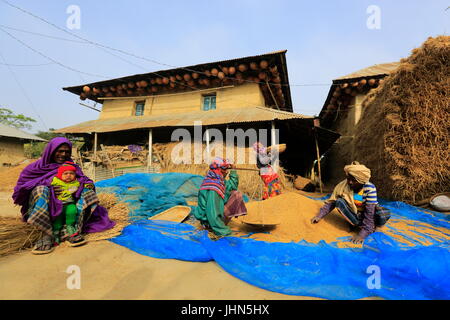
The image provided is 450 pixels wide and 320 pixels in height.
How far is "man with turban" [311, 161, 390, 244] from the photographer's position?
2355 mm

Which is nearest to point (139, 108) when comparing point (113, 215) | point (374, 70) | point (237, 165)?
point (237, 165)

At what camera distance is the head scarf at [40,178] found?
7.06 feet

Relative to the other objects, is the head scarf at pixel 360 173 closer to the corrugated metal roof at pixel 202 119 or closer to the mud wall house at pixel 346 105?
the corrugated metal roof at pixel 202 119

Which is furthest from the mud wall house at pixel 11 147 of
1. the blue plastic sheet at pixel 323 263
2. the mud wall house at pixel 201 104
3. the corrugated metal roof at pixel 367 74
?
the corrugated metal roof at pixel 367 74

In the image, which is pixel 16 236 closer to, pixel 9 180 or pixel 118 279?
pixel 118 279

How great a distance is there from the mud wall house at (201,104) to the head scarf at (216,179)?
14.4ft

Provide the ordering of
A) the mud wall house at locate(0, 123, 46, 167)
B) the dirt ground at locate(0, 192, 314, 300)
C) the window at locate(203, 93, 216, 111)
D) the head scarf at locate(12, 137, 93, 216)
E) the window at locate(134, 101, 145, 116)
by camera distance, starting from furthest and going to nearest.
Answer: the mud wall house at locate(0, 123, 46, 167)
the window at locate(134, 101, 145, 116)
the window at locate(203, 93, 216, 111)
the head scarf at locate(12, 137, 93, 216)
the dirt ground at locate(0, 192, 314, 300)

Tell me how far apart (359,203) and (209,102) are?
8389 mm

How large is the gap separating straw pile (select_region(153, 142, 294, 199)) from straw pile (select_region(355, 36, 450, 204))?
10.6 ft

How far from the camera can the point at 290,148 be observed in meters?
10.1

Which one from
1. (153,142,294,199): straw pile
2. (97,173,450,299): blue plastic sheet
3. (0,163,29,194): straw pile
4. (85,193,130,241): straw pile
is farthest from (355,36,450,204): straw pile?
(0,163,29,194): straw pile

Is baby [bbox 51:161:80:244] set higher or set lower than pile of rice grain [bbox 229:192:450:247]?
higher

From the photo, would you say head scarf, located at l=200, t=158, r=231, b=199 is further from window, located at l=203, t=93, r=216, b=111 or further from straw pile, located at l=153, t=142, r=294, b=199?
window, located at l=203, t=93, r=216, b=111
